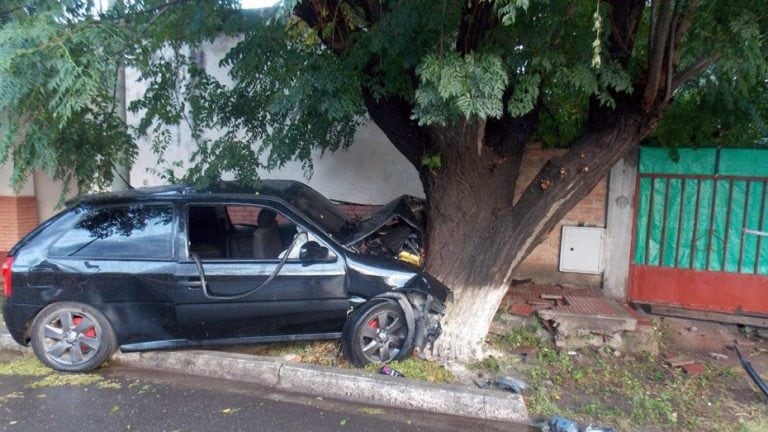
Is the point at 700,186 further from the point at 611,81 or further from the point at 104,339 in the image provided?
the point at 104,339

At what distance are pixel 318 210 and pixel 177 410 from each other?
2099mm

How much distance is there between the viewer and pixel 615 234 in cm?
627

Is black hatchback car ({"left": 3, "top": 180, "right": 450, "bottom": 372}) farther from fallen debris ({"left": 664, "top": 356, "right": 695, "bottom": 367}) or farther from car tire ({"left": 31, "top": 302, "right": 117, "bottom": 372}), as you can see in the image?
fallen debris ({"left": 664, "top": 356, "right": 695, "bottom": 367})

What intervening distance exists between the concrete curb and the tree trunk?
936 millimetres

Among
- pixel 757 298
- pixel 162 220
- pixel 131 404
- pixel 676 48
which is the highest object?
pixel 676 48

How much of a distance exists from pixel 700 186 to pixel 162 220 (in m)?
5.76

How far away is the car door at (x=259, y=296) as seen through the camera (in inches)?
167

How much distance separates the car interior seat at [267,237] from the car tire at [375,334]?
3.33 ft

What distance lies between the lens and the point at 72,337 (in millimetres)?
4281

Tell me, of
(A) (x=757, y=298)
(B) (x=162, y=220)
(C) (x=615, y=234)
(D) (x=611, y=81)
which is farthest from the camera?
(C) (x=615, y=234)

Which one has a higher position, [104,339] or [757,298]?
[757,298]

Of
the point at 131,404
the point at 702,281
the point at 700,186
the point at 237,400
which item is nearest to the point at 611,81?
the point at 700,186

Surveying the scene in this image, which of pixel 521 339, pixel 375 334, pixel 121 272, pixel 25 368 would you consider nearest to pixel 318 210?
pixel 375 334

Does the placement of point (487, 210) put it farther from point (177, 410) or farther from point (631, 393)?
point (177, 410)
